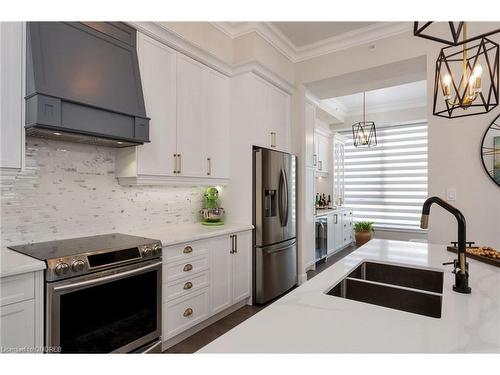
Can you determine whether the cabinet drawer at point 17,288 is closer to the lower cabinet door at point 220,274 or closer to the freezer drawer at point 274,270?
the lower cabinet door at point 220,274

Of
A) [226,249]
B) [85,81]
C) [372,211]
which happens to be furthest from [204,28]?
[372,211]

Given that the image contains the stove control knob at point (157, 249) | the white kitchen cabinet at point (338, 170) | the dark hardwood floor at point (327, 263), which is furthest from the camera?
the white kitchen cabinet at point (338, 170)

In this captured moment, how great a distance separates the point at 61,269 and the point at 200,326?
139cm

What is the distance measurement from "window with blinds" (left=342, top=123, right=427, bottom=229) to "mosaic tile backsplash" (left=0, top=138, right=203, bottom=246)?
490 cm

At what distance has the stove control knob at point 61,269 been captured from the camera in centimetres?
150

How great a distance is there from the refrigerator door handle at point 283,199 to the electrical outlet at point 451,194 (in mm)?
1583

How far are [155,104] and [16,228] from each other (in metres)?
1.31

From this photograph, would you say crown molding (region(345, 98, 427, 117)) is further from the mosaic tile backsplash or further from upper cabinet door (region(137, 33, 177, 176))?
the mosaic tile backsplash

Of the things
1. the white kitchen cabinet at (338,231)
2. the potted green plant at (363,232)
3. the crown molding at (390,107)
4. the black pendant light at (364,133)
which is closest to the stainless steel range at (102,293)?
the white kitchen cabinet at (338,231)

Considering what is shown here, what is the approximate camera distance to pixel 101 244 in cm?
190

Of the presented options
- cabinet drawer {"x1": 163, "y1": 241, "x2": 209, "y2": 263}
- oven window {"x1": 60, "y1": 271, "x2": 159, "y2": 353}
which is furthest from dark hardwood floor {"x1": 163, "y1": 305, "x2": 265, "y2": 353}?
cabinet drawer {"x1": 163, "y1": 241, "x2": 209, "y2": 263}

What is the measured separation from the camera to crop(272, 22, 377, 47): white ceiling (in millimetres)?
3051

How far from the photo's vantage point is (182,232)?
2479 millimetres

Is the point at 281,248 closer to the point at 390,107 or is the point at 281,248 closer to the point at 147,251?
the point at 147,251
